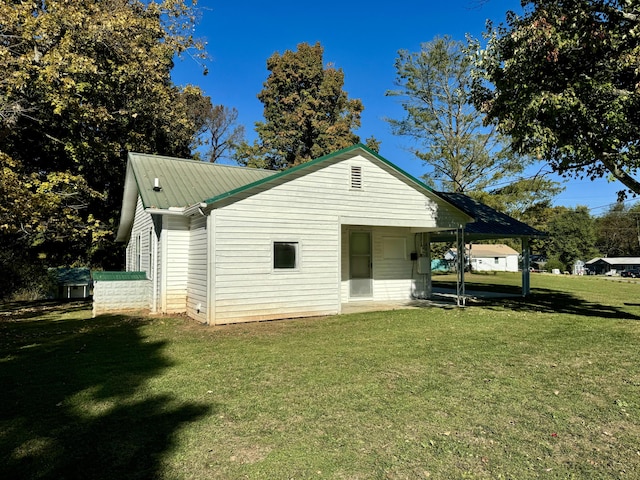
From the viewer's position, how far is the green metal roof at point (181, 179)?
11545 millimetres

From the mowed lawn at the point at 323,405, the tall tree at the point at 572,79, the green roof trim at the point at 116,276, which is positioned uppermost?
the tall tree at the point at 572,79

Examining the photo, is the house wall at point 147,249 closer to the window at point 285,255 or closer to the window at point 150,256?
the window at point 150,256

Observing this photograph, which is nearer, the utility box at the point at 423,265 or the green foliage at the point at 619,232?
the utility box at the point at 423,265

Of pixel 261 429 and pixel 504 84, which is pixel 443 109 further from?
pixel 261 429

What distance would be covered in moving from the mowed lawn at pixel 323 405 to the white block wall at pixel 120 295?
124 inches

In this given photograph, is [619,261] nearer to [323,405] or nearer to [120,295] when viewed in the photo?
[120,295]

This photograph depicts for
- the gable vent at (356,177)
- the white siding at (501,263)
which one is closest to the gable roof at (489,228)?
the gable vent at (356,177)

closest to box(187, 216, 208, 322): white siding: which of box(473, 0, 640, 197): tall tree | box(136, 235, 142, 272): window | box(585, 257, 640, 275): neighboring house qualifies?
box(136, 235, 142, 272): window

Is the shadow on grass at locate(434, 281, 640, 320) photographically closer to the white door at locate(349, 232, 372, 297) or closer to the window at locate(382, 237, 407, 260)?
the window at locate(382, 237, 407, 260)

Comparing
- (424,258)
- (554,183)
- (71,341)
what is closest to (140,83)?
(71,341)

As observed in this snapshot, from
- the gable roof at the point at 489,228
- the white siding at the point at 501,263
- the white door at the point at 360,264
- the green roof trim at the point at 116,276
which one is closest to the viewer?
the green roof trim at the point at 116,276

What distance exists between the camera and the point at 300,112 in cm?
3189

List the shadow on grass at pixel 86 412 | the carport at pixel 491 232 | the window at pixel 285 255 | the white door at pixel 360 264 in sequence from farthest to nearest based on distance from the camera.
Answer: the carport at pixel 491 232 < the white door at pixel 360 264 < the window at pixel 285 255 < the shadow on grass at pixel 86 412

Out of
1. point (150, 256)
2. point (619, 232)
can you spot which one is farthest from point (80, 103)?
point (619, 232)
